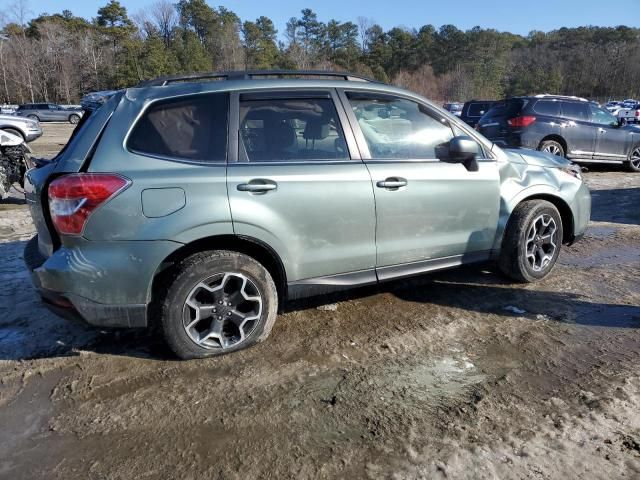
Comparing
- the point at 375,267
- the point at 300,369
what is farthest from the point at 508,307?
the point at 300,369

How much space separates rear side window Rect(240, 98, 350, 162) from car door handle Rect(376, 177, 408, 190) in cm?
31

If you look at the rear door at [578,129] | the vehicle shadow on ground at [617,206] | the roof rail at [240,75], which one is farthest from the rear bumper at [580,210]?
the rear door at [578,129]

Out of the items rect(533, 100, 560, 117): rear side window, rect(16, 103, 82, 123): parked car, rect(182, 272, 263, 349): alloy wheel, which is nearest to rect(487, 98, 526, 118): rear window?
rect(533, 100, 560, 117): rear side window

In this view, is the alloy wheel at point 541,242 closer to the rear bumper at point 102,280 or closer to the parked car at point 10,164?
the rear bumper at point 102,280

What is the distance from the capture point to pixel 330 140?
3664 millimetres

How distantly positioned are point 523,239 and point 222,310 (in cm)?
266

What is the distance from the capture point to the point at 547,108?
11328 millimetres

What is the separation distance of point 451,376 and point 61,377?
2.46m

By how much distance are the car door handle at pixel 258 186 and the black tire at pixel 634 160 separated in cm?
1181

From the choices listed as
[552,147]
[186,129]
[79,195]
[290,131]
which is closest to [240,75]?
[290,131]

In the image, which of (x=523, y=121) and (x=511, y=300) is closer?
(x=511, y=300)

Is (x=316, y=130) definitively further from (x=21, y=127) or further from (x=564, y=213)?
(x=21, y=127)

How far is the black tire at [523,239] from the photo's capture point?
14.4 ft

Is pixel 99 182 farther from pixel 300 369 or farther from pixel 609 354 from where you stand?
pixel 609 354
